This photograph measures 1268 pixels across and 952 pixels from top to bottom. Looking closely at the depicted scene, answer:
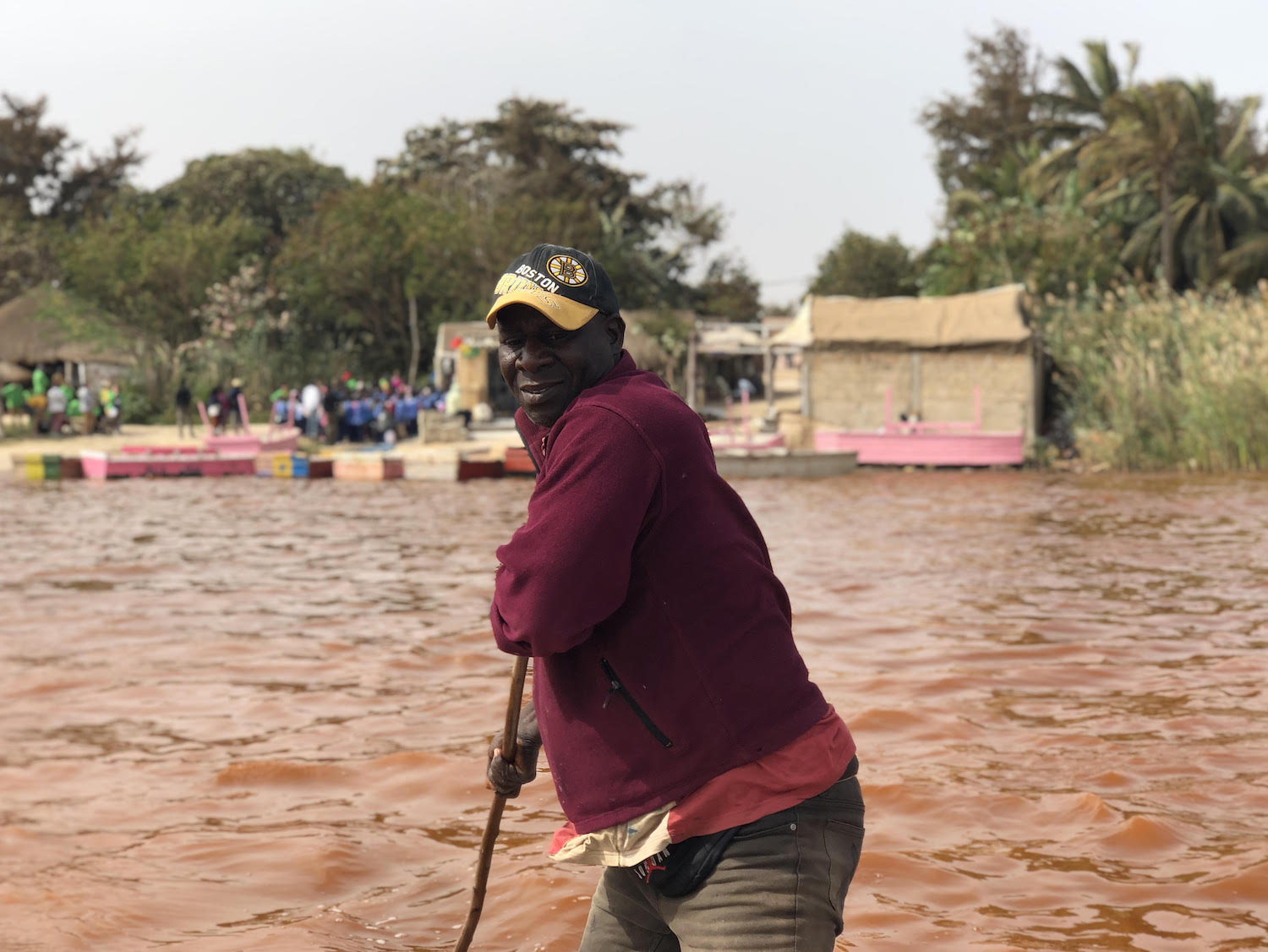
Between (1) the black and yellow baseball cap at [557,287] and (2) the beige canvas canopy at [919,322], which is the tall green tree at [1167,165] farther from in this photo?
(1) the black and yellow baseball cap at [557,287]

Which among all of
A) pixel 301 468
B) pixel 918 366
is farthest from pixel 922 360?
pixel 301 468

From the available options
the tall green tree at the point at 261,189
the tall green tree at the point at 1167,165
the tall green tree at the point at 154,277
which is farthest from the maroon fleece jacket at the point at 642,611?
the tall green tree at the point at 261,189

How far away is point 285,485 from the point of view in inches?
859

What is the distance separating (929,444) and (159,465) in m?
13.1

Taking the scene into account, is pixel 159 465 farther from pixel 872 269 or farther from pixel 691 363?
pixel 872 269

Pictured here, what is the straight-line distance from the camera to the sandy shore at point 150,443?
27578 mm

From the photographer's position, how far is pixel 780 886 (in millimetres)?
2129

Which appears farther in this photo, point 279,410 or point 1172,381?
point 279,410

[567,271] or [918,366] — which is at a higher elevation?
[918,366]

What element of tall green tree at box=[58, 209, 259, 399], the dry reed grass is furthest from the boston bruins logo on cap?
tall green tree at box=[58, 209, 259, 399]

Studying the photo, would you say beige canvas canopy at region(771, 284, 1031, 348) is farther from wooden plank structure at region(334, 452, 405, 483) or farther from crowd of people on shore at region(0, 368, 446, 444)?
crowd of people on shore at region(0, 368, 446, 444)

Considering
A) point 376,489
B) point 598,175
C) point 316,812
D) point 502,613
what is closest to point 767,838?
point 502,613

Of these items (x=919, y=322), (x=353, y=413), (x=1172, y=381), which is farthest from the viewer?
(x=353, y=413)

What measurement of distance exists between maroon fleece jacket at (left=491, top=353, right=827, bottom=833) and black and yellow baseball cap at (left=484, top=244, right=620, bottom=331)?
129mm
